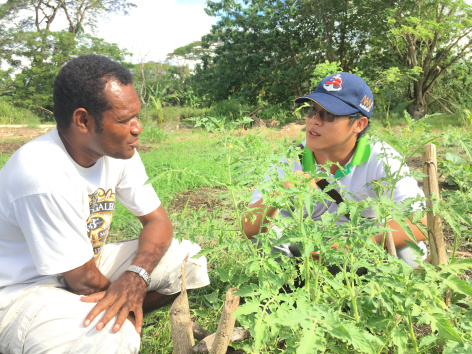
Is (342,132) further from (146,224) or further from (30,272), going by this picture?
(30,272)

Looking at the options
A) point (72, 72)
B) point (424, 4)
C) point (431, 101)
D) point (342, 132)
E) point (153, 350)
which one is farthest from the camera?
point (431, 101)

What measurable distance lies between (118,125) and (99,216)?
540 millimetres

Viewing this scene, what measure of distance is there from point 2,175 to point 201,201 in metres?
2.47

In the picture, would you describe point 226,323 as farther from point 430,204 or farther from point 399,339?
point 430,204

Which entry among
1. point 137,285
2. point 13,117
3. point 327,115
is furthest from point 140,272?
point 13,117

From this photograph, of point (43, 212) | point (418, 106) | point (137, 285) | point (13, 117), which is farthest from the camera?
point (13, 117)

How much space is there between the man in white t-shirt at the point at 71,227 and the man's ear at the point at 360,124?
1233 mm

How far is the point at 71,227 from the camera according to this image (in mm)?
1632

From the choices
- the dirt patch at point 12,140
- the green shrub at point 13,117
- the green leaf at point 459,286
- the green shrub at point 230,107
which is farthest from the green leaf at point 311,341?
the green shrub at point 13,117

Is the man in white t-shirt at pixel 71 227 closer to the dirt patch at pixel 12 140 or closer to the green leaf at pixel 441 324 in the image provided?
the green leaf at pixel 441 324

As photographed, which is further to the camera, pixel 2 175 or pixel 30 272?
pixel 30 272

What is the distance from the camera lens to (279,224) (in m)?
1.29

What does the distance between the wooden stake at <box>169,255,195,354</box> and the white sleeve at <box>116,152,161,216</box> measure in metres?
0.84

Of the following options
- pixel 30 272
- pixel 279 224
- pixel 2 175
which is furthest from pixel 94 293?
pixel 279 224
